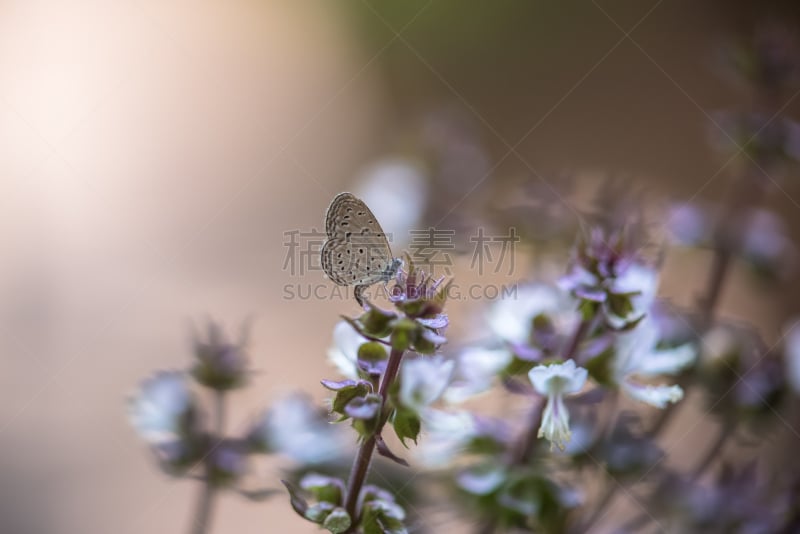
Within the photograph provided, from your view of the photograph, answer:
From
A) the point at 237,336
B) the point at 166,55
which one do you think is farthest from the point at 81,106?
the point at 237,336

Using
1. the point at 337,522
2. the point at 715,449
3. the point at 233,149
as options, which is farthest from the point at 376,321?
the point at 233,149

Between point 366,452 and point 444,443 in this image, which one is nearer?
point 366,452

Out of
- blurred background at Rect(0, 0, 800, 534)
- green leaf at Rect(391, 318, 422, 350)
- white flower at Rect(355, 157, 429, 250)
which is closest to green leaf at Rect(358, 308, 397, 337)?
green leaf at Rect(391, 318, 422, 350)

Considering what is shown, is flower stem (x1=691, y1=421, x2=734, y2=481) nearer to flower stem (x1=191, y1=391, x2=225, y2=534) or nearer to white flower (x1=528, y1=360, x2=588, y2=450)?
white flower (x1=528, y1=360, x2=588, y2=450)

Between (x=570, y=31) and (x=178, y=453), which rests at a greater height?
(x=570, y=31)

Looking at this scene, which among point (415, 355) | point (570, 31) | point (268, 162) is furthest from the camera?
point (570, 31)

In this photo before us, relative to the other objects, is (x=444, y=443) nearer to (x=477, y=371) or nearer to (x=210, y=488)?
(x=477, y=371)

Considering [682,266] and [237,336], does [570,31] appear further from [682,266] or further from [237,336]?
[237,336]
